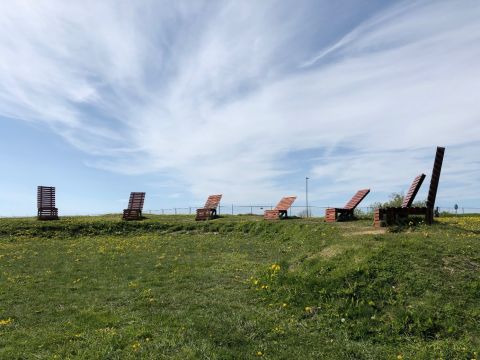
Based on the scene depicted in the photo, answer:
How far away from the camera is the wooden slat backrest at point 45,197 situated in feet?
114

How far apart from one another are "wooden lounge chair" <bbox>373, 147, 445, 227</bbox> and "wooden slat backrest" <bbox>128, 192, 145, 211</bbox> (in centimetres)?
2279

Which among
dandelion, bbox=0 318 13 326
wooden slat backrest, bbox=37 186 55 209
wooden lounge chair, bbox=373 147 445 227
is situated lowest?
dandelion, bbox=0 318 13 326

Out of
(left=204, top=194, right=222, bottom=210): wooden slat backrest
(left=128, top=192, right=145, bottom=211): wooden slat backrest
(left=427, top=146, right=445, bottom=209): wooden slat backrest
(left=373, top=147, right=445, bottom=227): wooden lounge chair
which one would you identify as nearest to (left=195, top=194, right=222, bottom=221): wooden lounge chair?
(left=204, top=194, right=222, bottom=210): wooden slat backrest

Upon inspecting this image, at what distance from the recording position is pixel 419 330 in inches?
351

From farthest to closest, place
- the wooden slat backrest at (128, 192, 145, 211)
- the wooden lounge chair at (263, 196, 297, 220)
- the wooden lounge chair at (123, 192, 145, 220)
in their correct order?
the wooden slat backrest at (128, 192, 145, 211)
the wooden lounge chair at (123, 192, 145, 220)
the wooden lounge chair at (263, 196, 297, 220)

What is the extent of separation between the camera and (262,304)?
36.8ft

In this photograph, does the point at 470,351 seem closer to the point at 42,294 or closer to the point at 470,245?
the point at 470,245

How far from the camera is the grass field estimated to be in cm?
848

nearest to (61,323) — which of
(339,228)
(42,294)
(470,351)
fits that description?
(42,294)

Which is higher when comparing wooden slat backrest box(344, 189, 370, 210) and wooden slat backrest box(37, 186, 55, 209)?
wooden slat backrest box(37, 186, 55, 209)

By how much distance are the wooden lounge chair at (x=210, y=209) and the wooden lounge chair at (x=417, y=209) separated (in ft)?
54.8

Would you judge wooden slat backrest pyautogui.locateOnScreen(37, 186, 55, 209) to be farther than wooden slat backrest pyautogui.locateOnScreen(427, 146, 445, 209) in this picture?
Yes

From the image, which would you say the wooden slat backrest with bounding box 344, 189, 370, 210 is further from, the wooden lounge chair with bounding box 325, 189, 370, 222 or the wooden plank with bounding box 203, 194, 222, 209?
the wooden plank with bounding box 203, 194, 222, 209

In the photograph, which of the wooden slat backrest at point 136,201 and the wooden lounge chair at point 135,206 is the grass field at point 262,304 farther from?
the wooden slat backrest at point 136,201
